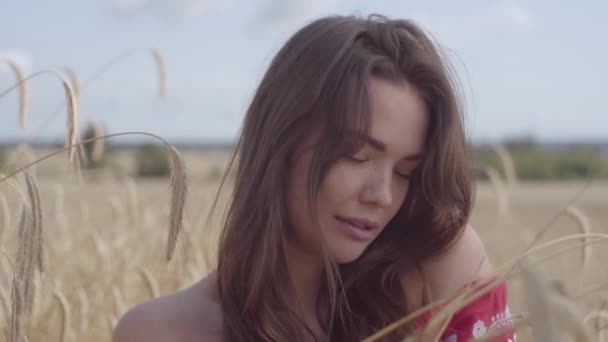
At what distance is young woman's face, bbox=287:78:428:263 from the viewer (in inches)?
47.5

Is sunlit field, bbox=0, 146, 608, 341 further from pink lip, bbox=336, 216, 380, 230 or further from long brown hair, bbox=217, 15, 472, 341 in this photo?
pink lip, bbox=336, 216, 380, 230

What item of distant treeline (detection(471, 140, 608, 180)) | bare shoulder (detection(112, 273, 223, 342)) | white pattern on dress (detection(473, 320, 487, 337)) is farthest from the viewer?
distant treeline (detection(471, 140, 608, 180))

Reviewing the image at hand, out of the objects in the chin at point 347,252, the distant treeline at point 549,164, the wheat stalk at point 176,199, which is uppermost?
the wheat stalk at point 176,199

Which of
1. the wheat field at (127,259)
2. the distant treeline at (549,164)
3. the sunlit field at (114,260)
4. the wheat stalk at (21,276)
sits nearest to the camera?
the wheat field at (127,259)

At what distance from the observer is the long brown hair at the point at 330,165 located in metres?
1.29

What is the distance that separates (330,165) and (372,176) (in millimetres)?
58

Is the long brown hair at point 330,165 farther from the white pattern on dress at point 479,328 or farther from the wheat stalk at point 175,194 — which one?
the wheat stalk at point 175,194

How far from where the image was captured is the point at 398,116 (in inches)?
49.4

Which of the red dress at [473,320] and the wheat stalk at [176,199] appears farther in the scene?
the red dress at [473,320]

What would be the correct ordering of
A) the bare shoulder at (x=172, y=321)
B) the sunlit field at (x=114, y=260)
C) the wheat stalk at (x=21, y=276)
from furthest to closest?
1. the sunlit field at (x=114, y=260)
2. the bare shoulder at (x=172, y=321)
3. the wheat stalk at (x=21, y=276)

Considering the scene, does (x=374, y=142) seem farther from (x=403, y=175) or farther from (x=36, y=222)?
(x=36, y=222)

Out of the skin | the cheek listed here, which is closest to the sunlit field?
the skin

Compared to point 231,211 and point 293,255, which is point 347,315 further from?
point 231,211

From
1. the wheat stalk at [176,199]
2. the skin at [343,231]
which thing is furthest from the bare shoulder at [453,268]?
the wheat stalk at [176,199]
